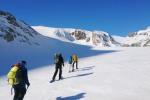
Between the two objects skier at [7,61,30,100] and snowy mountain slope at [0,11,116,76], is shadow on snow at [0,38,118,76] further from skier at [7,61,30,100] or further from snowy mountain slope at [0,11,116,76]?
skier at [7,61,30,100]

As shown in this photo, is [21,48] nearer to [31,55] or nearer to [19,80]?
[31,55]

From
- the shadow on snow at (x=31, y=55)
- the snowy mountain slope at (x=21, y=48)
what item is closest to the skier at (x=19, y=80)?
the shadow on snow at (x=31, y=55)

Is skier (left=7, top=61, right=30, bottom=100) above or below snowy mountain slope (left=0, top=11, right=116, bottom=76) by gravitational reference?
below

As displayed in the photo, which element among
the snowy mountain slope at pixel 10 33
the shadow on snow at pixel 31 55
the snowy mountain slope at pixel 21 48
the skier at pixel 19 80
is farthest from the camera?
the snowy mountain slope at pixel 10 33

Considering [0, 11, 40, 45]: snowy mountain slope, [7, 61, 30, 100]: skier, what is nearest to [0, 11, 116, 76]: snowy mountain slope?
[0, 11, 40, 45]: snowy mountain slope

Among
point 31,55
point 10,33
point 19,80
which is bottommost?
point 19,80

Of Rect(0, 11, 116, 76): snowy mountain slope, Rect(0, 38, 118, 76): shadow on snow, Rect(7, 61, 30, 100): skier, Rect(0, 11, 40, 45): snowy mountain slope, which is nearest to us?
Rect(7, 61, 30, 100): skier

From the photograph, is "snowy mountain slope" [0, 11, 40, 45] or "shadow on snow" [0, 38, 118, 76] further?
"snowy mountain slope" [0, 11, 40, 45]

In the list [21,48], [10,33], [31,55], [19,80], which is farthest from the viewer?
[10,33]

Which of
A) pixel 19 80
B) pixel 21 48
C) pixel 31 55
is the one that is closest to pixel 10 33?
pixel 21 48

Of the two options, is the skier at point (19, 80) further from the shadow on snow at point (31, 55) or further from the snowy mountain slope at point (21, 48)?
the snowy mountain slope at point (21, 48)

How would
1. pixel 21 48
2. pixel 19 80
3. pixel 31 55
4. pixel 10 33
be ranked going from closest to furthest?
pixel 19 80, pixel 31 55, pixel 21 48, pixel 10 33

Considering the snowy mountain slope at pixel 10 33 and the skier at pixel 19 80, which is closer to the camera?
the skier at pixel 19 80

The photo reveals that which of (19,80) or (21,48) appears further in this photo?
(21,48)
